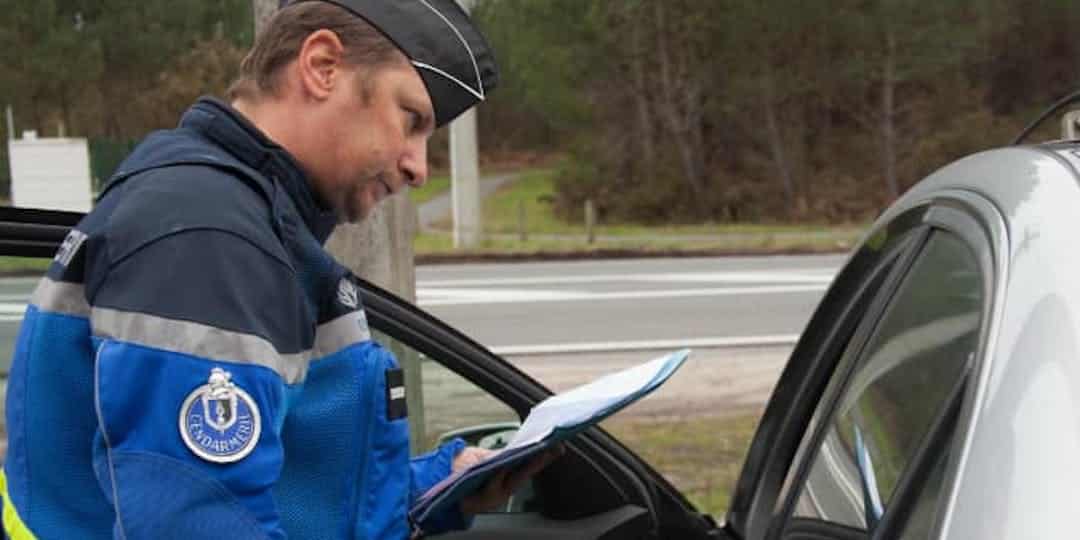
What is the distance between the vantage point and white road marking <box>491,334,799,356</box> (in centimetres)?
1048

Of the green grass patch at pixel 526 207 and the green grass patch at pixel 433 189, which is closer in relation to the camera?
the green grass patch at pixel 526 207

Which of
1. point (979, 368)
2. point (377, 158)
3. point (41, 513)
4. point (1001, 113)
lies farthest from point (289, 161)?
point (1001, 113)

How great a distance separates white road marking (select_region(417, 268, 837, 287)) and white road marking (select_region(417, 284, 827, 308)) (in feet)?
2.47

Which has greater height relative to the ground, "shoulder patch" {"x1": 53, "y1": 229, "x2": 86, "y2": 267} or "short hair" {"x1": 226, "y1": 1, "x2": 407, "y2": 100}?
"short hair" {"x1": 226, "y1": 1, "x2": 407, "y2": 100}

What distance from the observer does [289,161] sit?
150 cm

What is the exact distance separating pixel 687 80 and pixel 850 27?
3.93 meters

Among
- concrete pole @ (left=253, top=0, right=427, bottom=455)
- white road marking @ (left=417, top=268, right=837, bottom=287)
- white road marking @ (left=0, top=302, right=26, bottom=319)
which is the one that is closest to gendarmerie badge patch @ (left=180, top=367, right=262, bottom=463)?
white road marking @ (left=0, top=302, right=26, bottom=319)

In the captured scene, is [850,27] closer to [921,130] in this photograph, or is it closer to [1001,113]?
[921,130]

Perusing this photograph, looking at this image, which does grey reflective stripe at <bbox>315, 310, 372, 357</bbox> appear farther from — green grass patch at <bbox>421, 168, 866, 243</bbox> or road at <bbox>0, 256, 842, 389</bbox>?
green grass patch at <bbox>421, 168, 866, 243</bbox>

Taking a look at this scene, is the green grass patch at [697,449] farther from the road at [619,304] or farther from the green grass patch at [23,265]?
the green grass patch at [23,265]

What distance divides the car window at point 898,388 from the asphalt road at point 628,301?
27.3 ft

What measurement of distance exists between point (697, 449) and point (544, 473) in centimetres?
435

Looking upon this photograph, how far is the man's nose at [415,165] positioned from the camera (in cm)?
157

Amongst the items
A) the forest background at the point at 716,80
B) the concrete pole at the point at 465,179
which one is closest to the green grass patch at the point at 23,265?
the concrete pole at the point at 465,179
